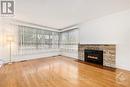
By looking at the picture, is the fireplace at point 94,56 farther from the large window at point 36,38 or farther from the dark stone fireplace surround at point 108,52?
the large window at point 36,38

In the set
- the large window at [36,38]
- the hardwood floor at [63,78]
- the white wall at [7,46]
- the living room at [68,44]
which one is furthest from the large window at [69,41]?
the hardwood floor at [63,78]

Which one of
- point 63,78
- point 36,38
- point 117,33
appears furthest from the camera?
point 36,38

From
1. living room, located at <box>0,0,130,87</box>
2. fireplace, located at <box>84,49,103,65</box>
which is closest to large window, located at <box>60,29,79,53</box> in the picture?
living room, located at <box>0,0,130,87</box>

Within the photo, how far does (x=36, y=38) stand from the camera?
793cm

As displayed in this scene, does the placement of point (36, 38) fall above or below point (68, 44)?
above

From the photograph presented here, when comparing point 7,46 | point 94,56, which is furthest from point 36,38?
point 94,56

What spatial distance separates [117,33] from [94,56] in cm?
176

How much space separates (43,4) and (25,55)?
4.15 m

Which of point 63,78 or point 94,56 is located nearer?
point 63,78

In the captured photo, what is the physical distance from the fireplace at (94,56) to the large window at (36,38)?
333cm

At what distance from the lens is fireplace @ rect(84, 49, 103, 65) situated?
225 inches

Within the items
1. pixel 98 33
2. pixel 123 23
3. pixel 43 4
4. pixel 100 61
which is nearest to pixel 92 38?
pixel 98 33

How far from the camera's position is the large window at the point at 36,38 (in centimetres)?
693

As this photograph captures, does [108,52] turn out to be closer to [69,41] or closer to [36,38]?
[69,41]
